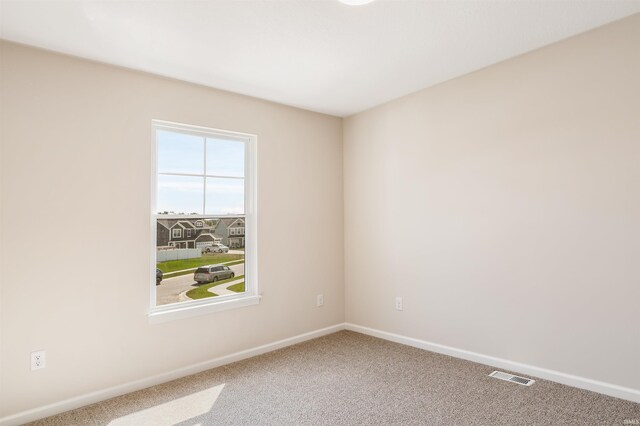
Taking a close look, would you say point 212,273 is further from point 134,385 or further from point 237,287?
point 134,385

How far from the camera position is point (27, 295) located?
8.20 ft

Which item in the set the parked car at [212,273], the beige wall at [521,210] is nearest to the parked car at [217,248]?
the parked car at [212,273]

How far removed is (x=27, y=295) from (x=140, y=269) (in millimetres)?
706

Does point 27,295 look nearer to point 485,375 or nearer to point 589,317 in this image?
point 485,375

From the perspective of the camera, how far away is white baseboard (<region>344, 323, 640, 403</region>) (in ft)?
8.18

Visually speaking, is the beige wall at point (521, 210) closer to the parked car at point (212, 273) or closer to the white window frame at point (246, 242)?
the white window frame at point (246, 242)

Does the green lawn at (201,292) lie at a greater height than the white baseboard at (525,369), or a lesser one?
greater

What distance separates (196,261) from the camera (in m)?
3.40

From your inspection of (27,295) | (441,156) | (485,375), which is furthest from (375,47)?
(27,295)

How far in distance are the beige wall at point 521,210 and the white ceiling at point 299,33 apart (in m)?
0.30

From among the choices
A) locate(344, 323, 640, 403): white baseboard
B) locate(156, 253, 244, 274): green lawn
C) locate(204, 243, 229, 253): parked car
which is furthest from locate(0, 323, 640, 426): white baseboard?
locate(204, 243, 229, 253): parked car

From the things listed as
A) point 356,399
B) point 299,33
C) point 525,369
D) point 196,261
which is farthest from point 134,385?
point 525,369

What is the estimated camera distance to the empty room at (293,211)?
2436 mm

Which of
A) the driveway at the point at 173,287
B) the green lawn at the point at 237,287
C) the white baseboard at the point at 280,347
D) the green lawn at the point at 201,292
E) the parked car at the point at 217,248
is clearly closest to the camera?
the white baseboard at the point at 280,347
